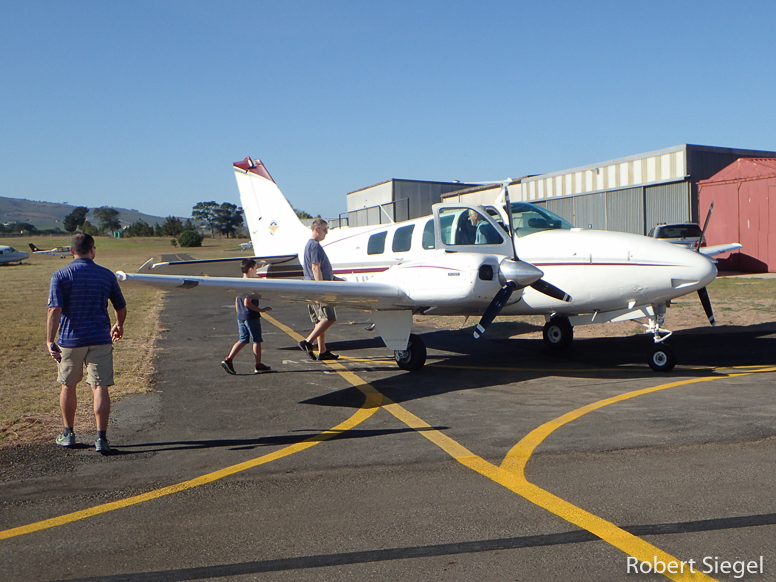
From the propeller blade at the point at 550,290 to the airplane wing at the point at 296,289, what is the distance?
1938mm

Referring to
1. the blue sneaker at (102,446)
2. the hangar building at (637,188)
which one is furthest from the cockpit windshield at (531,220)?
the hangar building at (637,188)

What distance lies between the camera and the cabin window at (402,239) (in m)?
10.7

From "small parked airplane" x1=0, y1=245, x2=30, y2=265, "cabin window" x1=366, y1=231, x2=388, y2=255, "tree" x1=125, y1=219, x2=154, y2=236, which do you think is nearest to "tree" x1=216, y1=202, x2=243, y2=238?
"tree" x1=125, y1=219, x2=154, y2=236

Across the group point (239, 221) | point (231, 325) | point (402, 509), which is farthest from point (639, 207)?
point (239, 221)

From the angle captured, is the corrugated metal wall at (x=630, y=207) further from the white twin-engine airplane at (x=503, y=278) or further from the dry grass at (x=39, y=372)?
the dry grass at (x=39, y=372)

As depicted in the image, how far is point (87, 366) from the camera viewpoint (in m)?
6.01

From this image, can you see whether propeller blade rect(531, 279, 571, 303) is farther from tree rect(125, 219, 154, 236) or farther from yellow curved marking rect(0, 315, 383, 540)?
tree rect(125, 219, 154, 236)

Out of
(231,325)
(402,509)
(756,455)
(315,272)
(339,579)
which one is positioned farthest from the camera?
(231,325)

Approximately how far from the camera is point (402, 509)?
4500 mm

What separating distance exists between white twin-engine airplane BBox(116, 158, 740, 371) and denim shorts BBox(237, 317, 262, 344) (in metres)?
0.66

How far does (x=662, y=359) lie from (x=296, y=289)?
17.4 ft

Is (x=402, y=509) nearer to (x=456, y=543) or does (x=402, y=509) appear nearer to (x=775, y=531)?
(x=456, y=543)

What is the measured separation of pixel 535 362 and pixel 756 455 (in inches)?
202

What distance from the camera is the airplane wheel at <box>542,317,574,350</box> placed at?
36.8ft
